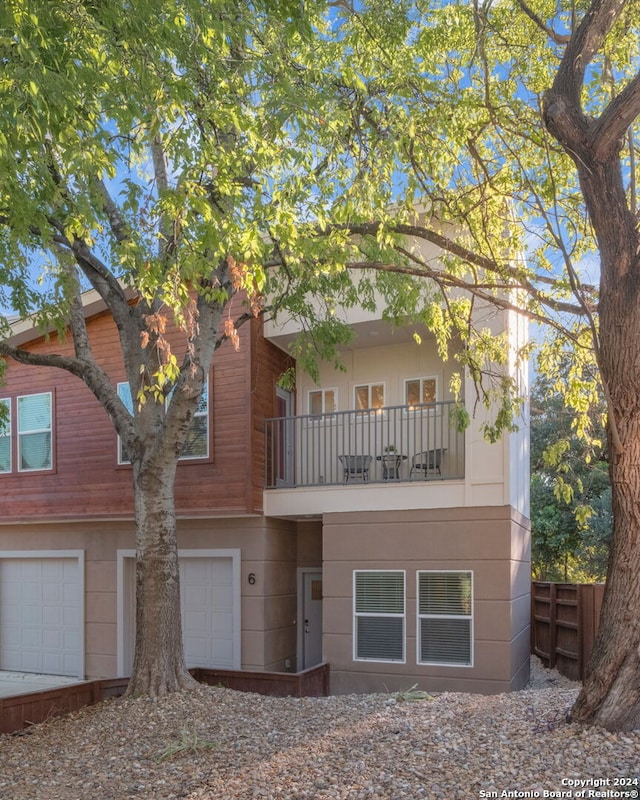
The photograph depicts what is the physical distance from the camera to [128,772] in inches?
251

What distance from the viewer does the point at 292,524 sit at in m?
13.4

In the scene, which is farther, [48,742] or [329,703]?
[329,703]

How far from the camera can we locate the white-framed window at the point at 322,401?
13438mm

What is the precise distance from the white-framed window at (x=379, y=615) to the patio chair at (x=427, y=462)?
1.53 m

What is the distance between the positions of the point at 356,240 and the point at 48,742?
7.42 m

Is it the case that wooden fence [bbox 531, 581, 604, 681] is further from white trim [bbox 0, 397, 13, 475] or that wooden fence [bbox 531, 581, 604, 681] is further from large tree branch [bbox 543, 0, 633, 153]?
white trim [bbox 0, 397, 13, 475]

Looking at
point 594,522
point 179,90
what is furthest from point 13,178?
point 594,522

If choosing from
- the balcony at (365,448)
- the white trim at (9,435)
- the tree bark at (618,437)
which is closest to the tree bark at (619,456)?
the tree bark at (618,437)

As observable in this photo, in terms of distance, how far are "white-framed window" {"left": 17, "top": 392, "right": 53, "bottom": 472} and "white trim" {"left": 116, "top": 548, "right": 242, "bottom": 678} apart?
90.3 inches

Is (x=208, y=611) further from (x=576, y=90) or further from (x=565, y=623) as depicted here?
(x=576, y=90)

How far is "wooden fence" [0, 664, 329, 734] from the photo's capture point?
8.39 meters

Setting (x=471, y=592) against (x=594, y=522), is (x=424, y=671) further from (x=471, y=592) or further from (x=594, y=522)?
(x=594, y=522)

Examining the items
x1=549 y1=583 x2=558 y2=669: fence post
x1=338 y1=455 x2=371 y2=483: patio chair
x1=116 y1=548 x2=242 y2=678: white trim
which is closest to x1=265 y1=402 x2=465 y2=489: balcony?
x1=338 y1=455 x2=371 y2=483: patio chair

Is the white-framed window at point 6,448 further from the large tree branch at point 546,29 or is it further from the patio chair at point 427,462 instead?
the large tree branch at point 546,29
